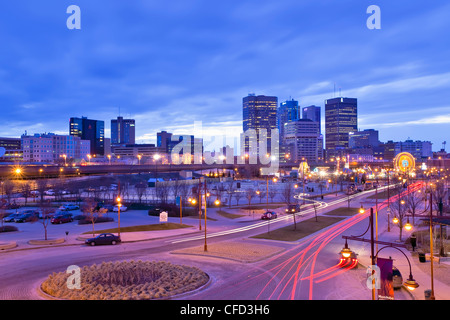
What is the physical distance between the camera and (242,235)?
3781 cm

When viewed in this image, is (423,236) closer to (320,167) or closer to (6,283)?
(6,283)

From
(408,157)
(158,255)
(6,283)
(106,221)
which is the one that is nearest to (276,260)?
(158,255)

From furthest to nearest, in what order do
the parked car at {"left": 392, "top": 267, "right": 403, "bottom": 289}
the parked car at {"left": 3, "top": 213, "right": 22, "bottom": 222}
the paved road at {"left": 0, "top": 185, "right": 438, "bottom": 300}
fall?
1. the parked car at {"left": 3, "top": 213, "right": 22, "bottom": 222}
2. the parked car at {"left": 392, "top": 267, "right": 403, "bottom": 289}
3. the paved road at {"left": 0, "top": 185, "right": 438, "bottom": 300}

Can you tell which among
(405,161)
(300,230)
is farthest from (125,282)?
(405,161)

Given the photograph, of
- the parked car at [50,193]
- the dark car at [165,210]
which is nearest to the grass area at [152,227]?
the dark car at [165,210]

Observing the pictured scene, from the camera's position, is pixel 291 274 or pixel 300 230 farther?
pixel 300 230

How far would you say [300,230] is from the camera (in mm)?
40562

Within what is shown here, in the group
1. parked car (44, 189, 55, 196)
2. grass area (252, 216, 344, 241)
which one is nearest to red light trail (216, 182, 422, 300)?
grass area (252, 216, 344, 241)

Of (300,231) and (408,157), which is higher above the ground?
(408,157)

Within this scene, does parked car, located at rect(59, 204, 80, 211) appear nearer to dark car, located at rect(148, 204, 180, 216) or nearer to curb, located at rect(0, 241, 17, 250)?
dark car, located at rect(148, 204, 180, 216)

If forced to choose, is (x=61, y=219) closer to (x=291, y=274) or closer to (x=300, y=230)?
(x=300, y=230)

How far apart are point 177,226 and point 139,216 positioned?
13299mm

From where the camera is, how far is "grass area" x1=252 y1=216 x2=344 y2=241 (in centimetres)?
3641
